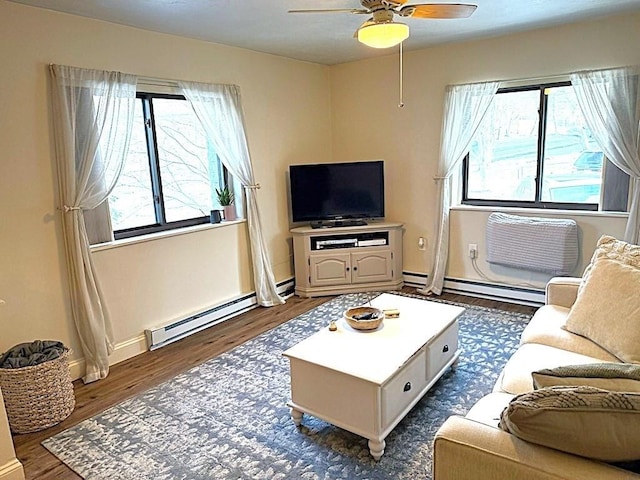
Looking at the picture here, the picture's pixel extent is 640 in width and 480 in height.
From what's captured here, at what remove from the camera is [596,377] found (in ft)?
4.59

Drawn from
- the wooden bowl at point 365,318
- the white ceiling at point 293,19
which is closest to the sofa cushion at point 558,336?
the wooden bowl at point 365,318

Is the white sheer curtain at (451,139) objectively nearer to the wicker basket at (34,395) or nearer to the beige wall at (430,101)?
the beige wall at (430,101)

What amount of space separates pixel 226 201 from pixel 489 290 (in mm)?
2764

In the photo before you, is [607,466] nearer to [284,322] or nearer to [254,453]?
[254,453]

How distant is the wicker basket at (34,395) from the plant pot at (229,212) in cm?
198

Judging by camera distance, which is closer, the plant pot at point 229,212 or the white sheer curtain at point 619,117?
the white sheer curtain at point 619,117

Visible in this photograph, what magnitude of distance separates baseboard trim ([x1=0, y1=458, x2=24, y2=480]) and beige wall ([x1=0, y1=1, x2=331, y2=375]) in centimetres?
94

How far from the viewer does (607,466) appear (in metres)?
1.18

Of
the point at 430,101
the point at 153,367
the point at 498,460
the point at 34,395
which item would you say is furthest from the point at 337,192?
the point at 498,460

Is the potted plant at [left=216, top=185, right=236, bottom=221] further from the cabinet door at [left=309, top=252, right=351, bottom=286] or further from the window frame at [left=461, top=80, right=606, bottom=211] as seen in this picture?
the window frame at [left=461, top=80, right=606, bottom=211]

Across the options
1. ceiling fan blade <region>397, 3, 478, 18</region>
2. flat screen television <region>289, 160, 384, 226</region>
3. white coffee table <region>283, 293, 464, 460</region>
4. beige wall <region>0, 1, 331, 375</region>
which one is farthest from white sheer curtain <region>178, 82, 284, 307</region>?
ceiling fan blade <region>397, 3, 478, 18</region>

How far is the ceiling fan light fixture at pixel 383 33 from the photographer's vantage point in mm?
2381

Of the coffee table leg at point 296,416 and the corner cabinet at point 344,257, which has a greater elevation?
the corner cabinet at point 344,257

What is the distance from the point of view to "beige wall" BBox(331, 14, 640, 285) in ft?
12.4
